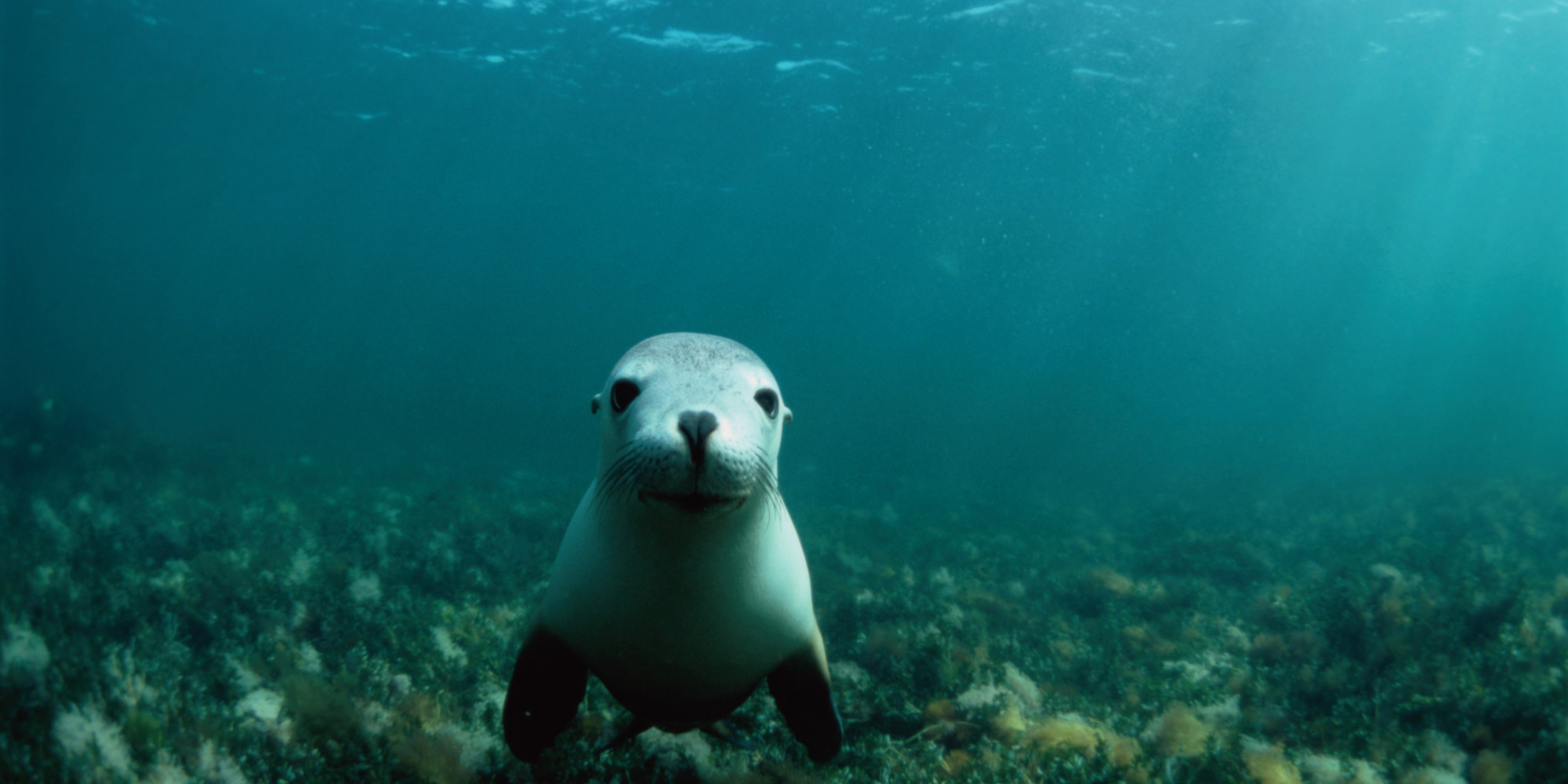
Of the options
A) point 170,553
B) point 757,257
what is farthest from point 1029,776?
point 757,257

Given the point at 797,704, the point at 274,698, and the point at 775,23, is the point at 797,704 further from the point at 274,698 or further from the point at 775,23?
the point at 775,23

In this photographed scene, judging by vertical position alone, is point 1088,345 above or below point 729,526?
below

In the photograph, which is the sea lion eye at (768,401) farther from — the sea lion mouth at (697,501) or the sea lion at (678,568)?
the sea lion mouth at (697,501)

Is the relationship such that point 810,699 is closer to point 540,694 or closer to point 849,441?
point 540,694

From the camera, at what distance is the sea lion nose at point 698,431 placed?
52.4 inches

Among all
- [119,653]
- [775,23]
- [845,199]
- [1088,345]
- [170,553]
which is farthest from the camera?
[1088,345]

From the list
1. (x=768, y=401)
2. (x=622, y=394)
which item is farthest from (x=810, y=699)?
(x=622, y=394)

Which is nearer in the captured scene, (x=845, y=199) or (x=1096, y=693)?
(x=1096, y=693)

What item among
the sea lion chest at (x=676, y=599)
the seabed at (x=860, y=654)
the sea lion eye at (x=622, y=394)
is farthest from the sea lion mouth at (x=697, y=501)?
the seabed at (x=860, y=654)

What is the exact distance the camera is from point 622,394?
5.65 ft

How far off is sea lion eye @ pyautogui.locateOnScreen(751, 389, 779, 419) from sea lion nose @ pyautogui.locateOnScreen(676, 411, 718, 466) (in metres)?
0.39

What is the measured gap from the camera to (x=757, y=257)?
178 ft

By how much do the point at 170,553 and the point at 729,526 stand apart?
7129 mm

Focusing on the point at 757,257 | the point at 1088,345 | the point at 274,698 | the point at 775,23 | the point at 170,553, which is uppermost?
the point at 775,23
